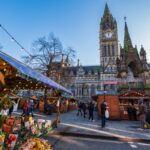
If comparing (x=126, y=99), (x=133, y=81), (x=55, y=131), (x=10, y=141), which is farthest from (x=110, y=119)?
(x=133, y=81)

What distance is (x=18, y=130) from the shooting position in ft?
20.4

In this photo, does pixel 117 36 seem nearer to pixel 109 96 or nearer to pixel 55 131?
pixel 109 96

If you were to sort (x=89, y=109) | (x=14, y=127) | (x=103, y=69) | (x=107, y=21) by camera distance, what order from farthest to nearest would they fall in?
1. (x=107, y=21)
2. (x=103, y=69)
3. (x=89, y=109)
4. (x=14, y=127)

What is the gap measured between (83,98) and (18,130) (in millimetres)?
66780

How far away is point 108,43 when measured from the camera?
8200 cm

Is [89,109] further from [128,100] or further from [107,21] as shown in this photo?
[107,21]

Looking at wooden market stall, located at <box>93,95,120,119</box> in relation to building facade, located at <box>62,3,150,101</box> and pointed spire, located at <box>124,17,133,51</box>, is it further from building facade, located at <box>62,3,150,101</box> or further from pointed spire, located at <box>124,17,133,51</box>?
building facade, located at <box>62,3,150,101</box>

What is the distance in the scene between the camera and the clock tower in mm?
76675

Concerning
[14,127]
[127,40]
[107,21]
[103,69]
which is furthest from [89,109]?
[107,21]

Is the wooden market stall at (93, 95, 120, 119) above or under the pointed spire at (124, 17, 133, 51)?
under

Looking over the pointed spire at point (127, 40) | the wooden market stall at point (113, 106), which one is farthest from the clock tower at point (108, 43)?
the wooden market stall at point (113, 106)

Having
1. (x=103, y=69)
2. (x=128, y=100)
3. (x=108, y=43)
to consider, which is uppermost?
(x=108, y=43)

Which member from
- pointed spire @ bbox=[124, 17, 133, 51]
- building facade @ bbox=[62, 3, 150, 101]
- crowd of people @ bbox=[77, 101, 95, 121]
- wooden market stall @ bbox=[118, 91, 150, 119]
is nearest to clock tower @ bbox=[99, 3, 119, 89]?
building facade @ bbox=[62, 3, 150, 101]

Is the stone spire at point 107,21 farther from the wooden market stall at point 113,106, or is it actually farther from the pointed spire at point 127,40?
the wooden market stall at point 113,106
